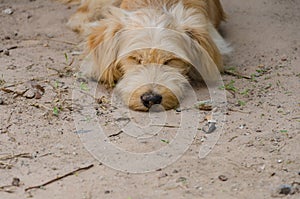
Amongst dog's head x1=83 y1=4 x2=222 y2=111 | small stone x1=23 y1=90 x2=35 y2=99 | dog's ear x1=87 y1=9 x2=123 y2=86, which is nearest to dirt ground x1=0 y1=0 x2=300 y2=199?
small stone x1=23 y1=90 x2=35 y2=99

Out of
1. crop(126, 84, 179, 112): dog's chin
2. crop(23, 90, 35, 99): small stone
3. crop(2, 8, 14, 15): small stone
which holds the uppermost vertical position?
crop(126, 84, 179, 112): dog's chin

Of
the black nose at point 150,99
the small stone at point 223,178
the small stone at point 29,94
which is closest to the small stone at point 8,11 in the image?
the small stone at point 29,94

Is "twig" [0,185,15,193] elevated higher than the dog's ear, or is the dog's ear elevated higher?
"twig" [0,185,15,193]

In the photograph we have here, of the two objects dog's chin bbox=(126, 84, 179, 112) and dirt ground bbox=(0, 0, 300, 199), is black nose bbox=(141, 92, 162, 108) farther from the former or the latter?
dirt ground bbox=(0, 0, 300, 199)

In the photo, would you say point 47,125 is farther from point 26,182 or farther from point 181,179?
point 181,179

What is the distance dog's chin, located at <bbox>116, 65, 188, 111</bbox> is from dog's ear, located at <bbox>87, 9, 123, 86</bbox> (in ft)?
0.84

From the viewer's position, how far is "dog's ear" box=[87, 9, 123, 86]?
672 cm

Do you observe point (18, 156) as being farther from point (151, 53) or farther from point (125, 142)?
point (151, 53)

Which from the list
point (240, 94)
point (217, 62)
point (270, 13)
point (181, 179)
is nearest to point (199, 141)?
point (181, 179)

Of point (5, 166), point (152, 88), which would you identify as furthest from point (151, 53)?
point (5, 166)

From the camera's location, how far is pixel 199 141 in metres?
5.45

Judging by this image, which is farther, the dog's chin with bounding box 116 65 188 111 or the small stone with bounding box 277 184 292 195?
the dog's chin with bounding box 116 65 188 111

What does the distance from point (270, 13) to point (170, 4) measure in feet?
7.92

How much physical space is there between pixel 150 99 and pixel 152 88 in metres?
0.17
